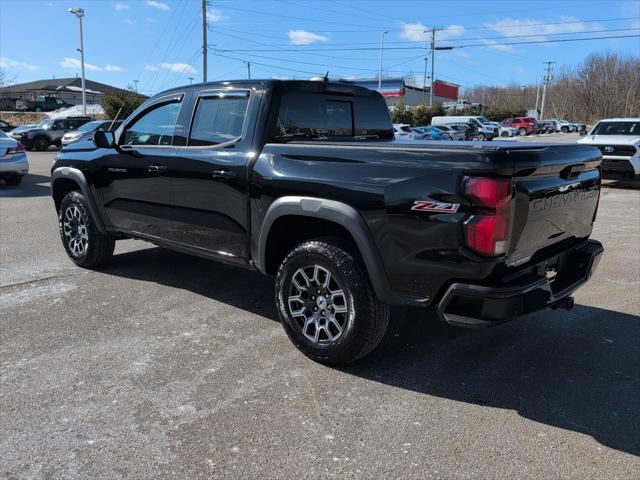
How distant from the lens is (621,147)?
13.5 metres

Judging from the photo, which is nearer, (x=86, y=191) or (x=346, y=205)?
→ (x=346, y=205)

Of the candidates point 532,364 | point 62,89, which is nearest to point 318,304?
point 532,364

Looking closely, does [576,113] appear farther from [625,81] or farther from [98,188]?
[98,188]

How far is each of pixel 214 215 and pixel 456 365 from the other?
7.09 feet

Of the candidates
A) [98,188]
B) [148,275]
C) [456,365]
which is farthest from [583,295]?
[98,188]

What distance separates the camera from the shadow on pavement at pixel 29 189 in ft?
39.8

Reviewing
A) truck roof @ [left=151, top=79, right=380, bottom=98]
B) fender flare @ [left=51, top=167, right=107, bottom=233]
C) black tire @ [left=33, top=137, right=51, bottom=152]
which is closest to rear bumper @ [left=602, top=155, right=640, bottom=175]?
truck roof @ [left=151, top=79, right=380, bottom=98]

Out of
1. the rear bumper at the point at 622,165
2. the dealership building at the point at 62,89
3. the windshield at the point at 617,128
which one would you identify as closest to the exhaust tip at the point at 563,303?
the rear bumper at the point at 622,165

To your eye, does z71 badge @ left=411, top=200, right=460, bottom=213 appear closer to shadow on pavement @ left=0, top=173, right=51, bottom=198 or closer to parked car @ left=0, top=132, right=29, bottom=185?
shadow on pavement @ left=0, top=173, right=51, bottom=198

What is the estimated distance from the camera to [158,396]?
3.28 meters

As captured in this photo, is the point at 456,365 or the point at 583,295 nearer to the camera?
the point at 456,365

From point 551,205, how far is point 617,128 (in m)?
13.6

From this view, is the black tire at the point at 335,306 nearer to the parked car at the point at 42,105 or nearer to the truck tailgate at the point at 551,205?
the truck tailgate at the point at 551,205

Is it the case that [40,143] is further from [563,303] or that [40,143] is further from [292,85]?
[563,303]
